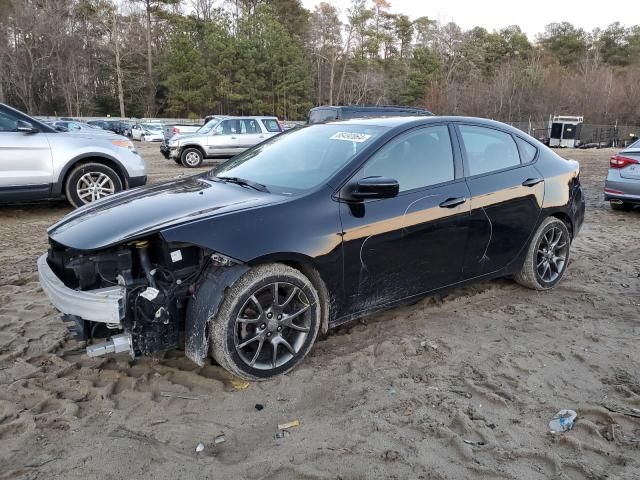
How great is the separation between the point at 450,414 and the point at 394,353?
0.74 m

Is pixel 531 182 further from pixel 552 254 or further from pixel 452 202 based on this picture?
pixel 452 202

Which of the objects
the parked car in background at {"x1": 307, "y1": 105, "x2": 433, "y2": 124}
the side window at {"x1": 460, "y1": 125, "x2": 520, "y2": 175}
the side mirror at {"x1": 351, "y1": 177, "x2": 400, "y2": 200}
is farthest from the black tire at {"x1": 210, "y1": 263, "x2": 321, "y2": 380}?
the parked car in background at {"x1": 307, "y1": 105, "x2": 433, "y2": 124}

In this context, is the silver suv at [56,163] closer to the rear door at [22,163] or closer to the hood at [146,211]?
the rear door at [22,163]

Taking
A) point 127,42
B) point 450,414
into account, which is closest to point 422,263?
point 450,414

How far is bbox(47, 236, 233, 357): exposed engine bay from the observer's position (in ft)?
9.34

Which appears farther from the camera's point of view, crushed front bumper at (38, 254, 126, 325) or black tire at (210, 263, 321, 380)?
black tire at (210, 263, 321, 380)

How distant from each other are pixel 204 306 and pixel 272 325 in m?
0.44

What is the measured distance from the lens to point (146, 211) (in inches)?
125

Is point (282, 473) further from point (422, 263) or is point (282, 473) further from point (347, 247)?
point (422, 263)

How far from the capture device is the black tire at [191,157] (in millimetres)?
16477

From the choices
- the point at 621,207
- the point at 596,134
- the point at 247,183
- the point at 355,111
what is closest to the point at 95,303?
the point at 247,183

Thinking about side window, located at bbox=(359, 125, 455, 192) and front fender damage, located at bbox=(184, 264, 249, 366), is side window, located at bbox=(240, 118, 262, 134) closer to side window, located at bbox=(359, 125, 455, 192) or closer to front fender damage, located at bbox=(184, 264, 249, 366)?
side window, located at bbox=(359, 125, 455, 192)

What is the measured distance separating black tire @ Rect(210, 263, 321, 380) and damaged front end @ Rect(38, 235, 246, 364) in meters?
0.08

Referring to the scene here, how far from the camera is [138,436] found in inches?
104
